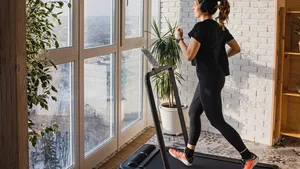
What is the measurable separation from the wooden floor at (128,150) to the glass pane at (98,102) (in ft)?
0.67

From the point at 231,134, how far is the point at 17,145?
1974 millimetres

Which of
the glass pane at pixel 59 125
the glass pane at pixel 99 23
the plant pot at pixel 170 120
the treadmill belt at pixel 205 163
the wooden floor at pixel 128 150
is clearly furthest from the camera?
the plant pot at pixel 170 120

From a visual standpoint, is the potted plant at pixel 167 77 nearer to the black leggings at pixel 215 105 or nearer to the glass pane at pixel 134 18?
the glass pane at pixel 134 18

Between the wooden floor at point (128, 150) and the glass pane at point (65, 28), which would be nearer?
the glass pane at point (65, 28)

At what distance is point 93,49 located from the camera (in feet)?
12.3

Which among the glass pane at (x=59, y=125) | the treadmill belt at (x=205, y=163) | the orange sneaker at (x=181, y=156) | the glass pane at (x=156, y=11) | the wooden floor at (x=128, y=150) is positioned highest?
the glass pane at (x=156, y=11)

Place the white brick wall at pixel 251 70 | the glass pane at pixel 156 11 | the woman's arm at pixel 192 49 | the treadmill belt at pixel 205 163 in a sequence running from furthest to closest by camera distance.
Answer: the glass pane at pixel 156 11 < the white brick wall at pixel 251 70 < the treadmill belt at pixel 205 163 < the woman's arm at pixel 192 49

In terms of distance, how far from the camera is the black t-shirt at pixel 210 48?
319cm

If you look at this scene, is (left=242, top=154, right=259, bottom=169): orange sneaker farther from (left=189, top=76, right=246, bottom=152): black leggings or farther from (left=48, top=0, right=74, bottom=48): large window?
(left=48, top=0, right=74, bottom=48): large window

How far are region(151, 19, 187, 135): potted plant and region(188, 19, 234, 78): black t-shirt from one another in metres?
1.33

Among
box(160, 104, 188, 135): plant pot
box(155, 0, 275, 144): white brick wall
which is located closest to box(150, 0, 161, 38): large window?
box(155, 0, 275, 144): white brick wall

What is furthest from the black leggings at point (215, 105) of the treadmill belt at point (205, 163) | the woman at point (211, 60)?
the treadmill belt at point (205, 163)

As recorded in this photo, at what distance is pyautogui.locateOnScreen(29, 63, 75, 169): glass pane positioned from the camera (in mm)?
3066

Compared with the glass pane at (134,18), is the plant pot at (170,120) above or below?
below
